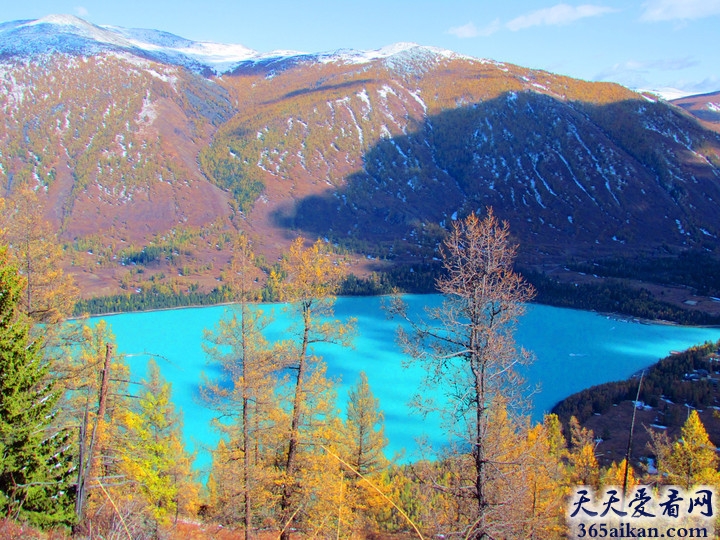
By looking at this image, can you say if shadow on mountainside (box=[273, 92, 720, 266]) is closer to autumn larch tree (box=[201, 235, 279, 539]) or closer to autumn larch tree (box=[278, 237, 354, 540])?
autumn larch tree (box=[201, 235, 279, 539])

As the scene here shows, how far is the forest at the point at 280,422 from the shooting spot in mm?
Answer: 6457

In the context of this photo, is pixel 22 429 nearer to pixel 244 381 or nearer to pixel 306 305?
pixel 244 381

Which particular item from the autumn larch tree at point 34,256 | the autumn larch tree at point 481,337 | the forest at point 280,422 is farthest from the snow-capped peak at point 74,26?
the autumn larch tree at point 481,337

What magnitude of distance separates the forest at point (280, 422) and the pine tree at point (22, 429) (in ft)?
0.08

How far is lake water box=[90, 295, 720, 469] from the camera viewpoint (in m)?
41.8

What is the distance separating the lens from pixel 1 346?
667 centimetres

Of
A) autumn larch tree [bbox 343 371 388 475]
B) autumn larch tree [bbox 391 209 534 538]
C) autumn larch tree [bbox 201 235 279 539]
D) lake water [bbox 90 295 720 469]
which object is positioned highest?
autumn larch tree [bbox 391 209 534 538]

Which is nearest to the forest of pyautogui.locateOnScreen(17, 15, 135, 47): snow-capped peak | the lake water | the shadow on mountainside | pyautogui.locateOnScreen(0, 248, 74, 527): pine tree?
pyautogui.locateOnScreen(0, 248, 74, 527): pine tree

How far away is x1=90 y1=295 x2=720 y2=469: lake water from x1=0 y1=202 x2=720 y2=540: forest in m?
22.2

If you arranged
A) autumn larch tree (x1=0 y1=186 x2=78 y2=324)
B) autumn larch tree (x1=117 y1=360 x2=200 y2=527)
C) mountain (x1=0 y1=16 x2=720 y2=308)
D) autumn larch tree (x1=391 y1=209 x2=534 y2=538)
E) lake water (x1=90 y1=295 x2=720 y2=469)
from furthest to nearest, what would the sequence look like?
mountain (x1=0 y1=16 x2=720 y2=308) → lake water (x1=90 y1=295 x2=720 y2=469) → autumn larch tree (x1=117 y1=360 x2=200 y2=527) → autumn larch tree (x1=0 y1=186 x2=78 y2=324) → autumn larch tree (x1=391 y1=209 x2=534 y2=538)

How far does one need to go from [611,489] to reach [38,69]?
6690 inches

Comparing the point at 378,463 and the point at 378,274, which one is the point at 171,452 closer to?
the point at 378,463

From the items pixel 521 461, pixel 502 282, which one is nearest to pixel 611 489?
pixel 521 461

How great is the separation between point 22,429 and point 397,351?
181ft
